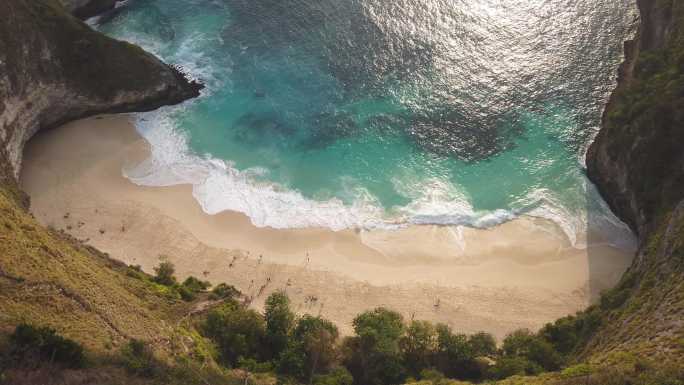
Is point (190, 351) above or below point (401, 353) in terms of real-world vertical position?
below

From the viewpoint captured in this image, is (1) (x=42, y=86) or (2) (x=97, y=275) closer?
(2) (x=97, y=275)

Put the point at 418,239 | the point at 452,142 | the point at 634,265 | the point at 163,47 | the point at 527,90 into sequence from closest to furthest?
the point at 634,265 < the point at 418,239 < the point at 452,142 < the point at 527,90 < the point at 163,47

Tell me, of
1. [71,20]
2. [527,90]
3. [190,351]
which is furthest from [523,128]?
[71,20]

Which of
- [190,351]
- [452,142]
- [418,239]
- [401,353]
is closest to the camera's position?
[190,351]

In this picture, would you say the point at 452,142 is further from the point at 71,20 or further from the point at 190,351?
the point at 71,20

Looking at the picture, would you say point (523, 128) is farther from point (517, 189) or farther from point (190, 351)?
point (190, 351)

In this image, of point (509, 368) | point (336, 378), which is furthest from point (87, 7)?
point (509, 368)

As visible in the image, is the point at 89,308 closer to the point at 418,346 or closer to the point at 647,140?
the point at 418,346

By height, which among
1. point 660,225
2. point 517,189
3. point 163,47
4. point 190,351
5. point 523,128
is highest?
point 163,47

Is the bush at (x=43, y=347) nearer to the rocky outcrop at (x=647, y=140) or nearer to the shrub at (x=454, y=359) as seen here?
the shrub at (x=454, y=359)
